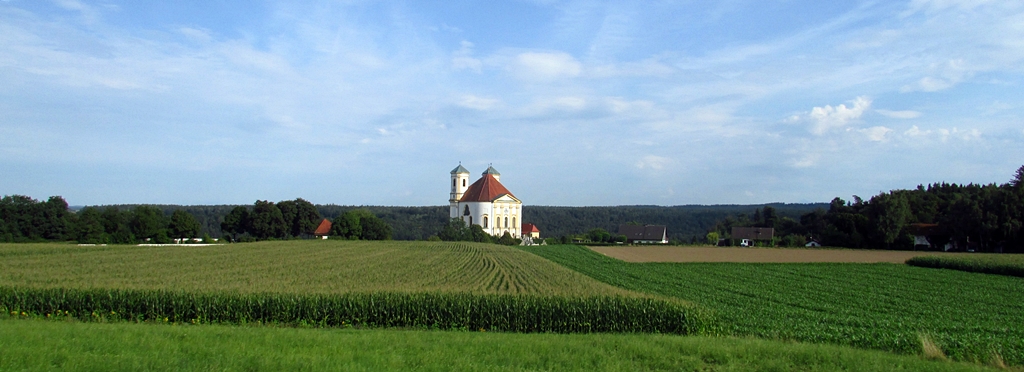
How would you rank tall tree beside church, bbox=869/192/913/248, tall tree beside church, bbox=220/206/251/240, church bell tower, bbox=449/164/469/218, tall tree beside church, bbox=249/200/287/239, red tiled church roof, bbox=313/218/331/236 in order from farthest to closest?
1. church bell tower, bbox=449/164/469/218
2. red tiled church roof, bbox=313/218/331/236
3. tall tree beside church, bbox=220/206/251/240
4. tall tree beside church, bbox=249/200/287/239
5. tall tree beside church, bbox=869/192/913/248

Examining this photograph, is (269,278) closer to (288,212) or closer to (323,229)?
(288,212)

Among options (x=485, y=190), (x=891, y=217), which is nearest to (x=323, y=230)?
(x=485, y=190)

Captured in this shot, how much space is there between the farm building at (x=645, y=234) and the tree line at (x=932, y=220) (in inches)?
959

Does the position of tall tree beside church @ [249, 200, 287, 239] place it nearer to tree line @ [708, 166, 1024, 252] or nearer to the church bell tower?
the church bell tower

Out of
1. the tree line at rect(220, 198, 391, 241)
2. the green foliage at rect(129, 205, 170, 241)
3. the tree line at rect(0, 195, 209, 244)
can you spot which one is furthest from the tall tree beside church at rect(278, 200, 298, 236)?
the green foliage at rect(129, 205, 170, 241)

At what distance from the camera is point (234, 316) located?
654 inches

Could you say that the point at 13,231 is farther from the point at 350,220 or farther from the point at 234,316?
the point at 234,316

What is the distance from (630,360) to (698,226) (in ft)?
578

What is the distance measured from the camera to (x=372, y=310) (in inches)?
658

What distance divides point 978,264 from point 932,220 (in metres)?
51.3

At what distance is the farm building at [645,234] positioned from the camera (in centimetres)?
11169

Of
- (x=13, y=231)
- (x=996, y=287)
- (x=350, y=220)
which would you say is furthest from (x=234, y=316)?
(x=350, y=220)

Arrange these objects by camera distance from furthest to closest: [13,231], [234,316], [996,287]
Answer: [13,231], [996,287], [234,316]

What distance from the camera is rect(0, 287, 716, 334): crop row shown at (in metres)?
16.5
